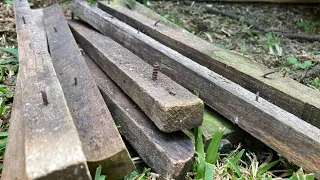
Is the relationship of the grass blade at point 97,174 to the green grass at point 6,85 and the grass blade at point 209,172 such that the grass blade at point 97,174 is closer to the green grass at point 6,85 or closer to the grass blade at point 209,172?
the grass blade at point 209,172

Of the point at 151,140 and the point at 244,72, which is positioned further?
the point at 244,72

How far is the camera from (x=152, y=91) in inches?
81.6

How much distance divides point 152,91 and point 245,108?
560mm

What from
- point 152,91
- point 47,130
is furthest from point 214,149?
point 47,130

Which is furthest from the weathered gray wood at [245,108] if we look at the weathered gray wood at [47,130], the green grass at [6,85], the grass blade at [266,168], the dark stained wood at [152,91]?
the green grass at [6,85]

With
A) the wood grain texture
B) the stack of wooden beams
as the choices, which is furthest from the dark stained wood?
the wood grain texture

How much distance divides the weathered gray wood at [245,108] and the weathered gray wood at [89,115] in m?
0.58

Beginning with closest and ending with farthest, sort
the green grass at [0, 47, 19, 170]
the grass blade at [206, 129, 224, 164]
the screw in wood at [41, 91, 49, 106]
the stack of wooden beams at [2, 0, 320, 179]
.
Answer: the stack of wooden beams at [2, 0, 320, 179], the screw in wood at [41, 91, 49, 106], the grass blade at [206, 129, 224, 164], the green grass at [0, 47, 19, 170]

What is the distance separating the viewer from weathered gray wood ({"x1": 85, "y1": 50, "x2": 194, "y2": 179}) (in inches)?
74.2

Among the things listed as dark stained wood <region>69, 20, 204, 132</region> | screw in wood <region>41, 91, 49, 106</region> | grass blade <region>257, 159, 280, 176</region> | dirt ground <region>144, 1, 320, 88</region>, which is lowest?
grass blade <region>257, 159, 280, 176</region>

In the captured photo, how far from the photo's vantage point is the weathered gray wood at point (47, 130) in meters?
1.37

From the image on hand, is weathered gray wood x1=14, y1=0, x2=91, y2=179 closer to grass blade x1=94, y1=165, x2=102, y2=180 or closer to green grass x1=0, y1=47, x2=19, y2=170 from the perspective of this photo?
grass blade x1=94, y1=165, x2=102, y2=180

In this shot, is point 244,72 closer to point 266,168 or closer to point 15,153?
point 266,168

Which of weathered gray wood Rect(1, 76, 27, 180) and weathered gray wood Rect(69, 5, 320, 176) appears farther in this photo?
weathered gray wood Rect(69, 5, 320, 176)
